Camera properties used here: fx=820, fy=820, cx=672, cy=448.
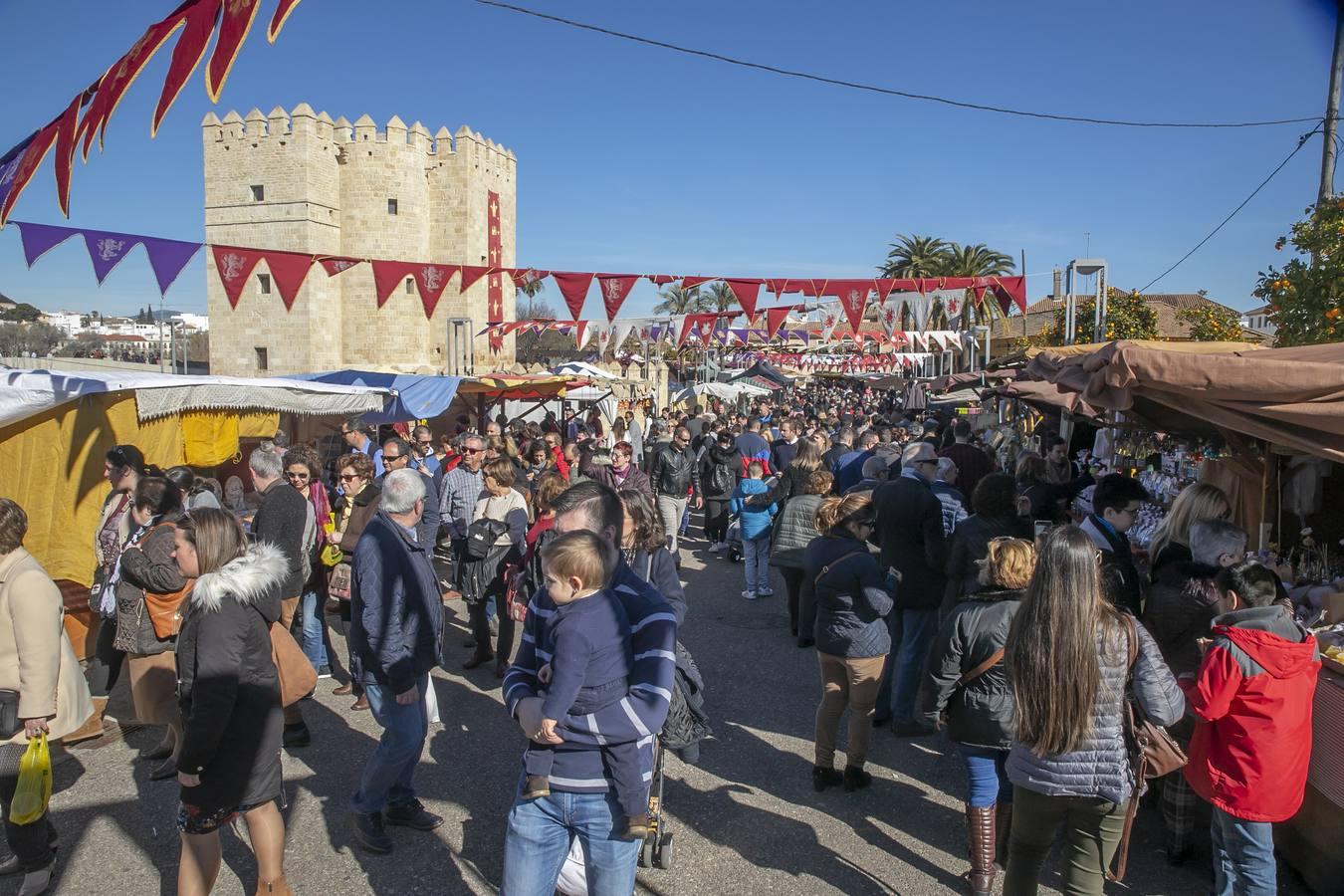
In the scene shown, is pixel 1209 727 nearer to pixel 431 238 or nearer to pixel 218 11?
pixel 218 11

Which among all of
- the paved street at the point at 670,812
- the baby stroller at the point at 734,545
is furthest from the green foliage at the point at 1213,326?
the paved street at the point at 670,812

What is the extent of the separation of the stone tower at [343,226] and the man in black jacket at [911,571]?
32.0 m

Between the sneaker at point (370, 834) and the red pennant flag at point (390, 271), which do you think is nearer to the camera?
the sneaker at point (370, 834)

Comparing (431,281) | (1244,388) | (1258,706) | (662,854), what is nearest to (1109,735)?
(1258,706)

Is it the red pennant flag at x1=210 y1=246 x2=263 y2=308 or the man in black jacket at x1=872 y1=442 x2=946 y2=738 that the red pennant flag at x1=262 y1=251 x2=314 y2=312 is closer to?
the red pennant flag at x1=210 y1=246 x2=263 y2=308

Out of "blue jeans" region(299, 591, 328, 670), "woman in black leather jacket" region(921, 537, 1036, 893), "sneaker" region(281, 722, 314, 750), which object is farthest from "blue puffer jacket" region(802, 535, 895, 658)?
"blue jeans" region(299, 591, 328, 670)

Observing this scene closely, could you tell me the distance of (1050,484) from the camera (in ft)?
22.7

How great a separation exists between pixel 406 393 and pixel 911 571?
Answer: 6.93m

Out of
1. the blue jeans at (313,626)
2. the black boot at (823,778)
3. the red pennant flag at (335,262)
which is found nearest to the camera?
the black boot at (823,778)

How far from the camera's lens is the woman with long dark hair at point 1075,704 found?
254cm

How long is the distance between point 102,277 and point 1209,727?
10213 millimetres

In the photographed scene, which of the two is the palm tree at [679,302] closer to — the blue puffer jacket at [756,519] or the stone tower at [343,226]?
the stone tower at [343,226]

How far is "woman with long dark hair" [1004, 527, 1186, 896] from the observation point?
8.32ft

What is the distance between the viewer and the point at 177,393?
7039mm
